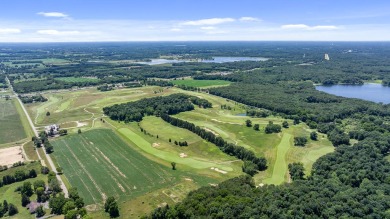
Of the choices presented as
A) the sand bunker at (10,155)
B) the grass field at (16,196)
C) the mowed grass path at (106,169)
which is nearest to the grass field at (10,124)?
the sand bunker at (10,155)

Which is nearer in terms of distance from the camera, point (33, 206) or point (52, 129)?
point (33, 206)

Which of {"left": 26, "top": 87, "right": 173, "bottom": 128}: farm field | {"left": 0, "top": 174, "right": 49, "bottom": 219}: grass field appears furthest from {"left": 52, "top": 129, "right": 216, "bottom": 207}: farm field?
{"left": 26, "top": 87, "right": 173, "bottom": 128}: farm field

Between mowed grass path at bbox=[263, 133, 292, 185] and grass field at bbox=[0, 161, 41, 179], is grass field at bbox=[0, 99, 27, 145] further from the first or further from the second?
mowed grass path at bbox=[263, 133, 292, 185]

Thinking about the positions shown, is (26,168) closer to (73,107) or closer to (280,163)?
(280,163)

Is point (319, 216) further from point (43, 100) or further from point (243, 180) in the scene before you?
point (43, 100)

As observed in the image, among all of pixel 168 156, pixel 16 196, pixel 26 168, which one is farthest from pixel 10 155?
pixel 168 156

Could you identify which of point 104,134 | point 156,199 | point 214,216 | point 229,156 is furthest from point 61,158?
point 214,216
